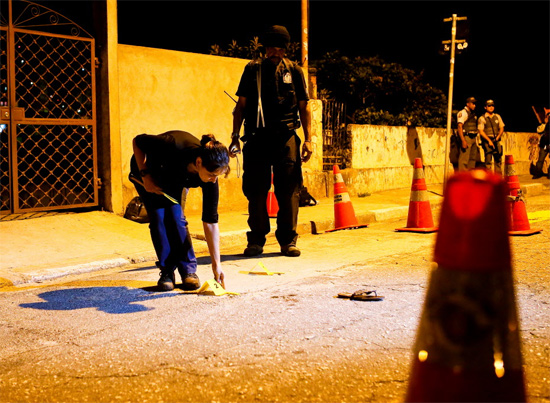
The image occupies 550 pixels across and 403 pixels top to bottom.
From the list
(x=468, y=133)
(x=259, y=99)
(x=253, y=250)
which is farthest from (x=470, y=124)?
(x=253, y=250)

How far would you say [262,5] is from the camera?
19562mm

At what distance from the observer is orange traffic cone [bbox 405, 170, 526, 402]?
180 centimetres

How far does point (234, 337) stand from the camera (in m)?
3.52

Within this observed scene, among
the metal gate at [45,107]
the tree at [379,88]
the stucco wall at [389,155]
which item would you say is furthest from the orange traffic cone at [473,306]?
the tree at [379,88]

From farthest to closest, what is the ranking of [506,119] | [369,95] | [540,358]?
[506,119]
[369,95]
[540,358]

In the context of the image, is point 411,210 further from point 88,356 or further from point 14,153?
point 88,356

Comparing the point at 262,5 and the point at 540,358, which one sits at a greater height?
the point at 262,5

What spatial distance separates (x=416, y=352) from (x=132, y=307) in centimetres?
274

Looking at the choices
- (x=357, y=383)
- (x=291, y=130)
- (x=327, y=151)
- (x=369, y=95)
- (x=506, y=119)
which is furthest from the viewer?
(x=506, y=119)

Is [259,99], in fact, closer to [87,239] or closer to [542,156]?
[87,239]

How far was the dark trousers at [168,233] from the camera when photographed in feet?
15.3

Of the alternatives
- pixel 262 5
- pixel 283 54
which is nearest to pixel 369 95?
pixel 262 5

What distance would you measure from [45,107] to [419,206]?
4.70m

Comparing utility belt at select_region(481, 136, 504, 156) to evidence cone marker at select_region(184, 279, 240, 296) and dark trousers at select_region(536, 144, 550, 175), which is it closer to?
dark trousers at select_region(536, 144, 550, 175)
